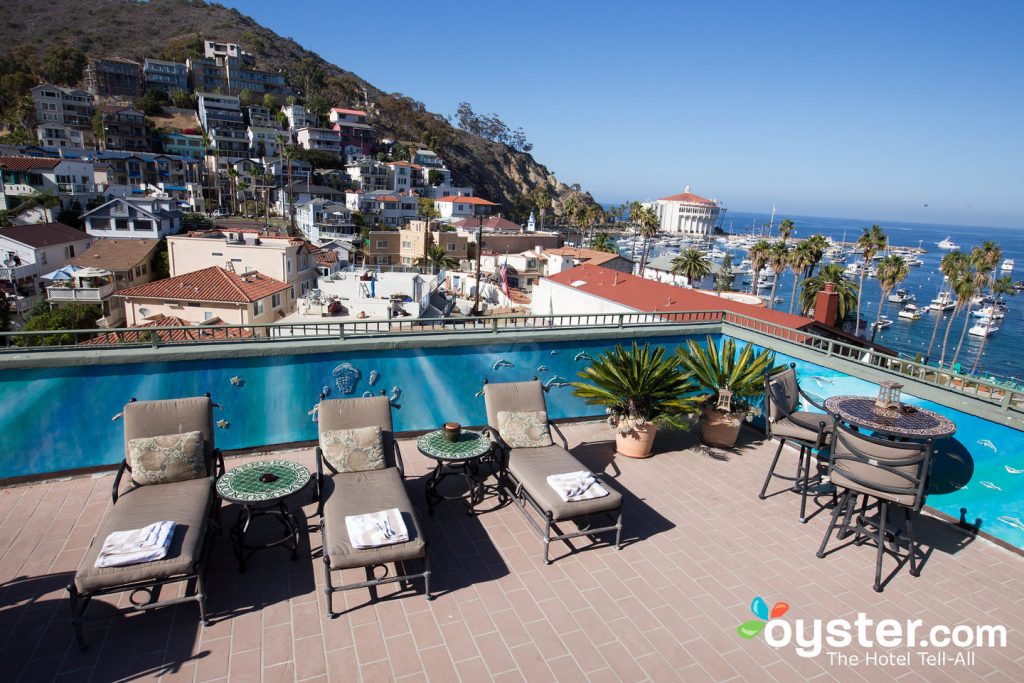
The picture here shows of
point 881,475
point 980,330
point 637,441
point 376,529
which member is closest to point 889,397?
point 881,475

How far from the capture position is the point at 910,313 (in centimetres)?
7538

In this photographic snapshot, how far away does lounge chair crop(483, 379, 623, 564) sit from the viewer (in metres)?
5.22

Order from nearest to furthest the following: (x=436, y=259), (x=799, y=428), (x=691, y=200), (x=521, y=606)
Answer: (x=521, y=606), (x=799, y=428), (x=436, y=259), (x=691, y=200)

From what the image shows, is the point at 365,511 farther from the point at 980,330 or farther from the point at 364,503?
the point at 980,330

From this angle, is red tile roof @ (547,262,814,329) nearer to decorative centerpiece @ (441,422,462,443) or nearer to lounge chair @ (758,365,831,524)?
lounge chair @ (758,365,831,524)

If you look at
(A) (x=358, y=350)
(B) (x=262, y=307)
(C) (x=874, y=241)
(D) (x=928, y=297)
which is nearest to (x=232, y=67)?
(B) (x=262, y=307)

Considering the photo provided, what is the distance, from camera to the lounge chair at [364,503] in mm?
4309

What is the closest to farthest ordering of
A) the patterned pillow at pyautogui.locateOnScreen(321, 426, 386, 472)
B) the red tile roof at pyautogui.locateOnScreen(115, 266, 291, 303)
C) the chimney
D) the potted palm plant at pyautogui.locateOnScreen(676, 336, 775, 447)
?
the patterned pillow at pyautogui.locateOnScreen(321, 426, 386, 472) < the potted palm plant at pyautogui.locateOnScreen(676, 336, 775, 447) < the chimney < the red tile roof at pyautogui.locateOnScreen(115, 266, 291, 303)

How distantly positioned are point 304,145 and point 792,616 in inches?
4164

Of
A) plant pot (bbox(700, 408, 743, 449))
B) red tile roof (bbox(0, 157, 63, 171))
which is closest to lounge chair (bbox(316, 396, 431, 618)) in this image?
plant pot (bbox(700, 408, 743, 449))

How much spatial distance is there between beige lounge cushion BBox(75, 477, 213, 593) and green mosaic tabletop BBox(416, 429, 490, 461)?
214cm

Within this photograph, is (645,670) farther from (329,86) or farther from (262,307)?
(329,86)

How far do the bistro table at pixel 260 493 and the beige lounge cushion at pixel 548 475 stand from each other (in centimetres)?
220

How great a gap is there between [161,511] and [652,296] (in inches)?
753
